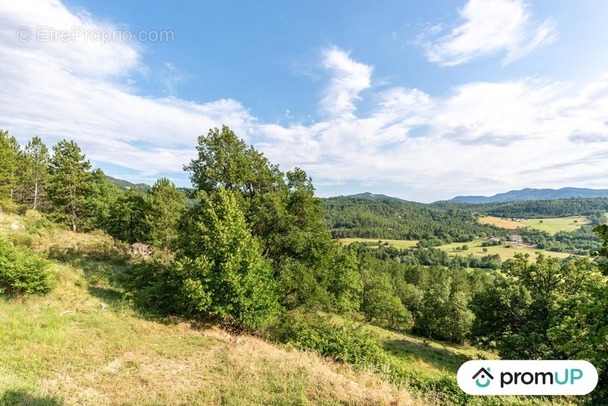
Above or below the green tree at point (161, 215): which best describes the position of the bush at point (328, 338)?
below

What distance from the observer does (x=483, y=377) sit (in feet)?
26.1

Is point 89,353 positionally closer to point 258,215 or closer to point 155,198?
point 258,215

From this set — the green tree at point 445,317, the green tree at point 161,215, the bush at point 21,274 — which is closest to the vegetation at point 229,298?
the bush at point 21,274

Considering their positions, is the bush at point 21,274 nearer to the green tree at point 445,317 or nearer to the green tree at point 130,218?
the green tree at point 130,218

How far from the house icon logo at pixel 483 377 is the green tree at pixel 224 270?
35.3ft

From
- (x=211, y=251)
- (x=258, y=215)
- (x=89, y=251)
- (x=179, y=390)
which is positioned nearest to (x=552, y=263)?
(x=258, y=215)

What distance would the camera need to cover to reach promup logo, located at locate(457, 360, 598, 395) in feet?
25.2

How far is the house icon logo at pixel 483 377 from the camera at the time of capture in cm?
789

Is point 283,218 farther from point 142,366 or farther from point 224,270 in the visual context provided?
point 142,366

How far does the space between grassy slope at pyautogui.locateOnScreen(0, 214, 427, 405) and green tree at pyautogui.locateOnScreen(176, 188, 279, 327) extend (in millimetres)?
1332

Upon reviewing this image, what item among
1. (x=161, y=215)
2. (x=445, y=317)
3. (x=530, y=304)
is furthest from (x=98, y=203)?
(x=445, y=317)

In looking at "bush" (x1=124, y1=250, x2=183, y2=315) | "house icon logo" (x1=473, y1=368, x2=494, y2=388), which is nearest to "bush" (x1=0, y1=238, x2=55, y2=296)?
"bush" (x1=124, y1=250, x2=183, y2=315)

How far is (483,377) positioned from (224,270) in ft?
39.5

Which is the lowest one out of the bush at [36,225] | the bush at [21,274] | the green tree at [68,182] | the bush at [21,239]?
the bush at [21,274]
